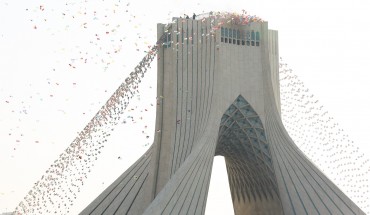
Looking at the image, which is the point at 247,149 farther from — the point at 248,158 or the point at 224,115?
the point at 224,115

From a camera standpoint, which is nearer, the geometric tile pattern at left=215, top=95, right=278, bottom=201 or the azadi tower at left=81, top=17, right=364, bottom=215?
the azadi tower at left=81, top=17, right=364, bottom=215

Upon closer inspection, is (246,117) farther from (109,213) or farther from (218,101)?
(109,213)

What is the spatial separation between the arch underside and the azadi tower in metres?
0.06

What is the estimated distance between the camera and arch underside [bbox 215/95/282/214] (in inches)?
1645

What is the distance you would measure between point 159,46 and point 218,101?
14.7 ft

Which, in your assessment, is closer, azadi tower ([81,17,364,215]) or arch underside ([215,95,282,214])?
azadi tower ([81,17,364,215])

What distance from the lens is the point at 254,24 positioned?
42469 millimetres

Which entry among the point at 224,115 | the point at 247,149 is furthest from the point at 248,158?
the point at 224,115

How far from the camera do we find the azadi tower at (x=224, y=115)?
128 feet

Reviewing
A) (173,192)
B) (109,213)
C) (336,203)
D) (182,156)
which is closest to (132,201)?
(109,213)

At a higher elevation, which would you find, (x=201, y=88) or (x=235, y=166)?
(x=201, y=88)

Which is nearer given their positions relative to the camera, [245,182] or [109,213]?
[109,213]

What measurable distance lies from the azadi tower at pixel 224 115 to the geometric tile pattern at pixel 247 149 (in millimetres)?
59

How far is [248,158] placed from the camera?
44.8 metres
